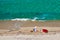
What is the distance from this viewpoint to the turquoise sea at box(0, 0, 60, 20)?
69.5ft

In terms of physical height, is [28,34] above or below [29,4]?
below

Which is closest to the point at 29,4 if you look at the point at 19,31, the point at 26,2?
the point at 26,2

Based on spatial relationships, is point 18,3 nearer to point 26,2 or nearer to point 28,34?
point 26,2

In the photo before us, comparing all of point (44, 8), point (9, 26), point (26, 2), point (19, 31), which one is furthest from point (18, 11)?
point (19, 31)

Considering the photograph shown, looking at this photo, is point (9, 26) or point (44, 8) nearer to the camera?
point (9, 26)

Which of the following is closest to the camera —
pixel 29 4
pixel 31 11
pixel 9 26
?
pixel 9 26

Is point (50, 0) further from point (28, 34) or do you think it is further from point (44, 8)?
point (28, 34)

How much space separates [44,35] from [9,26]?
3.30m

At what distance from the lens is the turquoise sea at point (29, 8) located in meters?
21.2

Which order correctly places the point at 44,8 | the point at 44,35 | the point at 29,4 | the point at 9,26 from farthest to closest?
the point at 29,4 → the point at 44,8 → the point at 9,26 → the point at 44,35

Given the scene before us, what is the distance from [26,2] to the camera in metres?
27.0

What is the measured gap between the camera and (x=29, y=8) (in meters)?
23.9

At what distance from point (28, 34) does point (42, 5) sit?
14279 millimetres

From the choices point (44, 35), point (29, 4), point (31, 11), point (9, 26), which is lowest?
point (44, 35)
